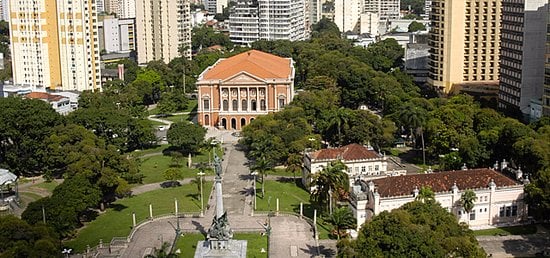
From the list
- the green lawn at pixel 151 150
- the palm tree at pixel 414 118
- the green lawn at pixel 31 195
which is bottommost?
the green lawn at pixel 31 195

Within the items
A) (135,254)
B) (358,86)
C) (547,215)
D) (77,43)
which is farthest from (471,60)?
(135,254)

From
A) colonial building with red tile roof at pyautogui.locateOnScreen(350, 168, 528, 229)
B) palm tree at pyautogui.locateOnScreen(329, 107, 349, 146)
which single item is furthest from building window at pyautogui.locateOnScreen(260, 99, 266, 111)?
colonial building with red tile roof at pyautogui.locateOnScreen(350, 168, 528, 229)

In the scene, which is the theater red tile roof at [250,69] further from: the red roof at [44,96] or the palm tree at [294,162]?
the palm tree at [294,162]

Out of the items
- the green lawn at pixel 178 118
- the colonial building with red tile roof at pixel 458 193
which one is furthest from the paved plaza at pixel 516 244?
the green lawn at pixel 178 118

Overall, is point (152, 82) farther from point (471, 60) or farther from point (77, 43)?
point (471, 60)

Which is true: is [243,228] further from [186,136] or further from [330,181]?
[186,136]

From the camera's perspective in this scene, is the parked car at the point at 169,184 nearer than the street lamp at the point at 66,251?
No
